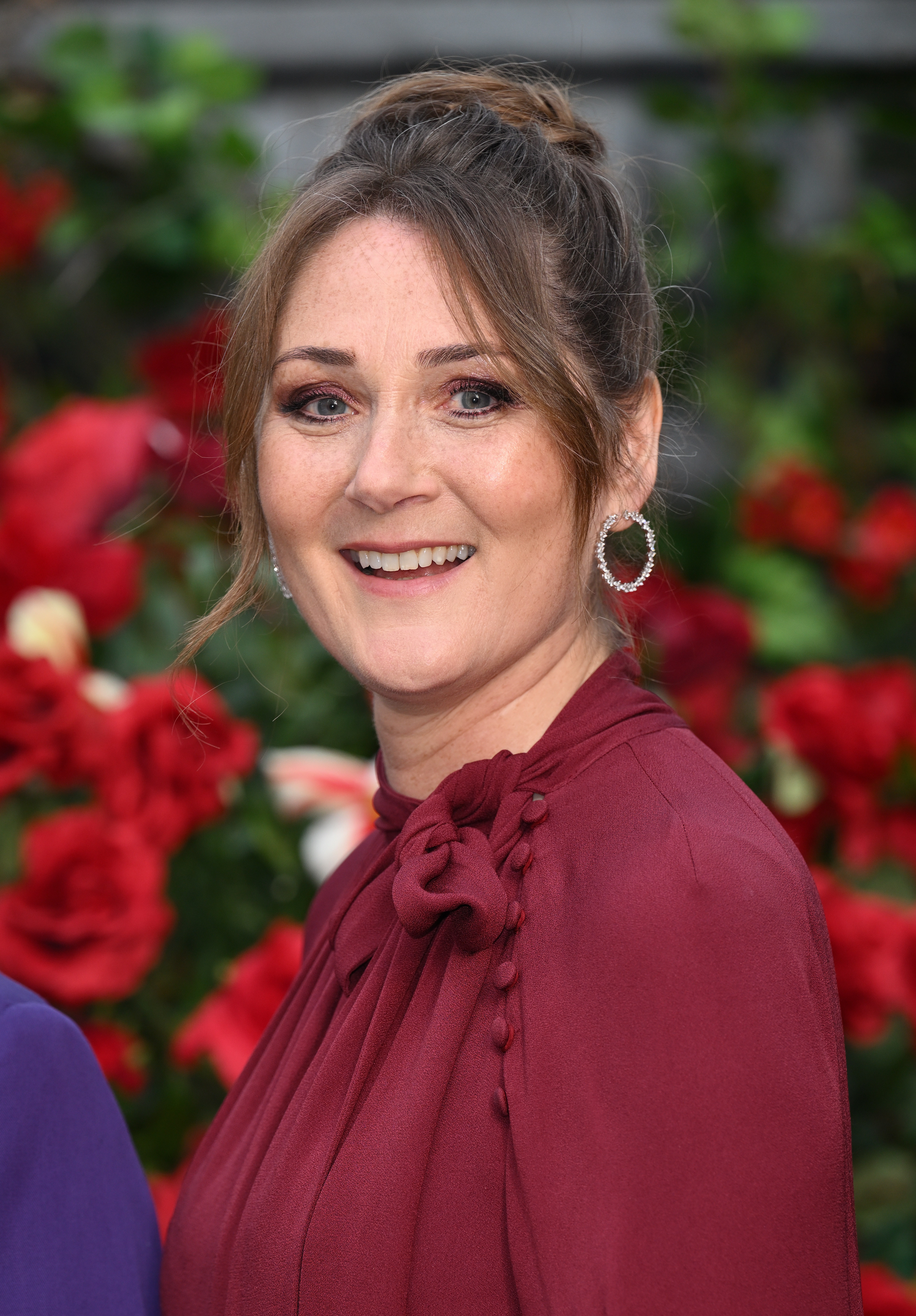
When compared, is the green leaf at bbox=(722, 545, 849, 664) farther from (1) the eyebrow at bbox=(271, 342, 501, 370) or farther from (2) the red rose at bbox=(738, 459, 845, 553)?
(1) the eyebrow at bbox=(271, 342, 501, 370)

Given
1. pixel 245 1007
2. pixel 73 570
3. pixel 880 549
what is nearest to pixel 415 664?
pixel 245 1007

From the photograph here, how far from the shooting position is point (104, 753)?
1764 mm

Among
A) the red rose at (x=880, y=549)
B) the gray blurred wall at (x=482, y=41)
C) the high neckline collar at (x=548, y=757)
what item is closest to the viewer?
the high neckline collar at (x=548, y=757)

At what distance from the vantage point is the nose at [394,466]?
1062 mm

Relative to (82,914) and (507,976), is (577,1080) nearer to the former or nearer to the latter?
(507,976)

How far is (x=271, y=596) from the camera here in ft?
5.93

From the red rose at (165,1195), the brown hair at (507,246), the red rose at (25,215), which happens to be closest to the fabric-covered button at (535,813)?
the brown hair at (507,246)

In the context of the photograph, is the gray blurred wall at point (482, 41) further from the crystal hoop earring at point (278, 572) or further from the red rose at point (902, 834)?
the crystal hoop earring at point (278, 572)

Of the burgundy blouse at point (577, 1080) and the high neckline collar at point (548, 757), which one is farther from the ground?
the high neckline collar at point (548, 757)

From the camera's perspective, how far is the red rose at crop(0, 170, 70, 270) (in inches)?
123

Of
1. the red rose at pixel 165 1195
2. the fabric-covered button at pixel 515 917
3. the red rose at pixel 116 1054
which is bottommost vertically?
the red rose at pixel 165 1195

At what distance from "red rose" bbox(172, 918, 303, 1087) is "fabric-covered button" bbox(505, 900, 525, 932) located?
640mm

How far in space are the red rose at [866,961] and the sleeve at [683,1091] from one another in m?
0.75

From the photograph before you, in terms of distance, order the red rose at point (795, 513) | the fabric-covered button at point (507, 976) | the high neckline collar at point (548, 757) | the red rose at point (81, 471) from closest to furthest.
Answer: the fabric-covered button at point (507, 976) < the high neckline collar at point (548, 757) < the red rose at point (81, 471) < the red rose at point (795, 513)
